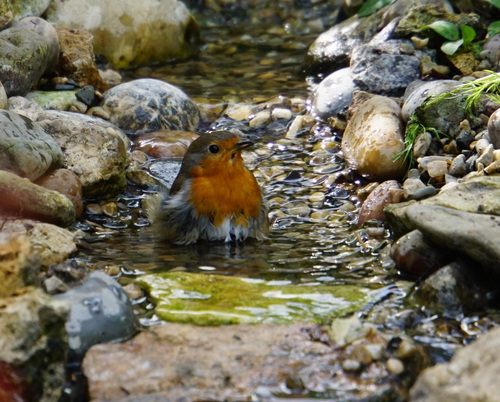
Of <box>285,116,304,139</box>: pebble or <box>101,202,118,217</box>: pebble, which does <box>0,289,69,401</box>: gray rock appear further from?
<box>285,116,304,139</box>: pebble

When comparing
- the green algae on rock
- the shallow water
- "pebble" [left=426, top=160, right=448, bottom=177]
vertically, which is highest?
"pebble" [left=426, top=160, right=448, bottom=177]

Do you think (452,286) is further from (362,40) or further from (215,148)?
(362,40)

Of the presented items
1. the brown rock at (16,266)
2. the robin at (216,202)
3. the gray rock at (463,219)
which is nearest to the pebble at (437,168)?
the gray rock at (463,219)

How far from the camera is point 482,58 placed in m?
7.92

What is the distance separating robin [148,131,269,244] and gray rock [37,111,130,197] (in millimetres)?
854

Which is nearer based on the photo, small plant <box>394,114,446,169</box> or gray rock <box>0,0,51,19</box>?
small plant <box>394,114,446,169</box>

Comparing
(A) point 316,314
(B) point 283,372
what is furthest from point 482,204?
(B) point 283,372

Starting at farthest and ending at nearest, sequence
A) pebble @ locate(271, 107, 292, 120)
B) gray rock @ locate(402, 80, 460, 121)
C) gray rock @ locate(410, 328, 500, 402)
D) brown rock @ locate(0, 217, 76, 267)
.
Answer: pebble @ locate(271, 107, 292, 120)
gray rock @ locate(402, 80, 460, 121)
brown rock @ locate(0, 217, 76, 267)
gray rock @ locate(410, 328, 500, 402)

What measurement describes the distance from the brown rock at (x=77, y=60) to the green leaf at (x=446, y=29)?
3424mm

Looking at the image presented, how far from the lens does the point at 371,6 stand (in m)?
9.62

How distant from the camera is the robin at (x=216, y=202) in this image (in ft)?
20.1

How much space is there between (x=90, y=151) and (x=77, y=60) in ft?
6.60

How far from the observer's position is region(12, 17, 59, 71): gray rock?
822 cm

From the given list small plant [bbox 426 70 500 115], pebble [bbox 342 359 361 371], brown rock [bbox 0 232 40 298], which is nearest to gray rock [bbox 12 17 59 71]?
small plant [bbox 426 70 500 115]
